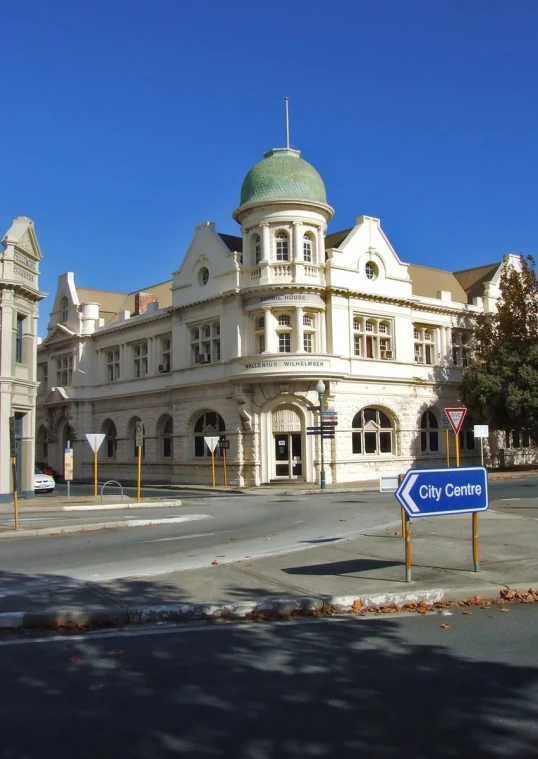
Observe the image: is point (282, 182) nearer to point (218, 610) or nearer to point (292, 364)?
point (292, 364)

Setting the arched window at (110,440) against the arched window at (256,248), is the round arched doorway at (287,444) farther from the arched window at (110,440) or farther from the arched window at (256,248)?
the arched window at (110,440)

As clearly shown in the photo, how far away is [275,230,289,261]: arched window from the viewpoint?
1404 inches

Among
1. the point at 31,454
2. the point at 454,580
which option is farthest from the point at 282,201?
the point at 454,580

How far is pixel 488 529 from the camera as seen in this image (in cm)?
1433

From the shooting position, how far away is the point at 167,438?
1679 inches

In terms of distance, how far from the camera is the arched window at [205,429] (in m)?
37.8

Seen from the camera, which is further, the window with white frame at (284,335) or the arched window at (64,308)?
A: the arched window at (64,308)

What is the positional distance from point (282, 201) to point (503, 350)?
13.7 meters

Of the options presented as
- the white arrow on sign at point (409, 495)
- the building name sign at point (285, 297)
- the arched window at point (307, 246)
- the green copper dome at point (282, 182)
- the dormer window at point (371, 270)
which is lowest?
the white arrow on sign at point (409, 495)

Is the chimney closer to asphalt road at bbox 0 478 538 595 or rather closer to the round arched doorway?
the round arched doorway

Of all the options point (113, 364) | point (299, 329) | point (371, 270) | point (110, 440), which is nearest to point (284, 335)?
point (299, 329)

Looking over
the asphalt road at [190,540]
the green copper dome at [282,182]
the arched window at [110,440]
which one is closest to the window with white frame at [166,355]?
the arched window at [110,440]

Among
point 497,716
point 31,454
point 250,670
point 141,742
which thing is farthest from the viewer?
point 31,454

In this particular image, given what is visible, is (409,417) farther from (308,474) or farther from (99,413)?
(99,413)
